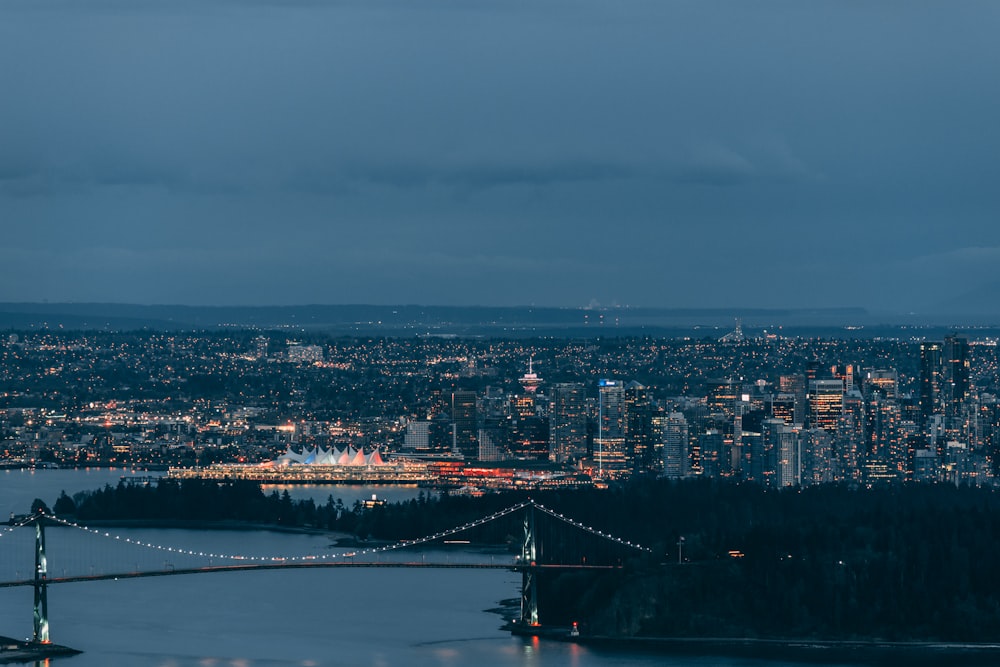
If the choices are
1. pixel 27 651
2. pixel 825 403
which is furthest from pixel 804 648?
pixel 825 403

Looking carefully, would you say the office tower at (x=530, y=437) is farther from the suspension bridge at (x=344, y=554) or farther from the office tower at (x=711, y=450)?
the suspension bridge at (x=344, y=554)

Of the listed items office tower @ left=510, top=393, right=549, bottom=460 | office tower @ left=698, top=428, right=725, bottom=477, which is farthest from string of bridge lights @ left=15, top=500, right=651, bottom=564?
office tower @ left=510, top=393, right=549, bottom=460

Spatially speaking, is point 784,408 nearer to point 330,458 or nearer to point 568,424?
point 568,424

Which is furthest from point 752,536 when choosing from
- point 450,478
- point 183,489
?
point 450,478

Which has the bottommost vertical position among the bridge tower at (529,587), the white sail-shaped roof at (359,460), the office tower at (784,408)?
the bridge tower at (529,587)

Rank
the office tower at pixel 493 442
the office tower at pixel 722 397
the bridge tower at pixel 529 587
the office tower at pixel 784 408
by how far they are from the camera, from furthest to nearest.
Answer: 1. the office tower at pixel 722 397
2. the office tower at pixel 784 408
3. the office tower at pixel 493 442
4. the bridge tower at pixel 529 587

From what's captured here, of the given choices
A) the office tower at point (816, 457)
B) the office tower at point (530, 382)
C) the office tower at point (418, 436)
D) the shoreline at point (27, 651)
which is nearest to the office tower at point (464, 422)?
the office tower at point (418, 436)
